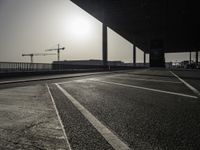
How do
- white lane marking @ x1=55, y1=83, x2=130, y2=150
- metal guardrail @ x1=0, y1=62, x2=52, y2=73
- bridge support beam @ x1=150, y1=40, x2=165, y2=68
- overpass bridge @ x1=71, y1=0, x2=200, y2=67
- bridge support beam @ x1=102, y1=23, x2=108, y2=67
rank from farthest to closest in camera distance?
1. bridge support beam @ x1=150, y1=40, x2=165, y2=68
2. bridge support beam @ x1=102, y1=23, x2=108, y2=67
3. overpass bridge @ x1=71, y1=0, x2=200, y2=67
4. metal guardrail @ x1=0, y1=62, x2=52, y2=73
5. white lane marking @ x1=55, y1=83, x2=130, y2=150

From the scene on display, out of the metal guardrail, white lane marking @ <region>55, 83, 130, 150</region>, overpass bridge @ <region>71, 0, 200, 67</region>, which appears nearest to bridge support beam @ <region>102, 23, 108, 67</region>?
overpass bridge @ <region>71, 0, 200, 67</region>

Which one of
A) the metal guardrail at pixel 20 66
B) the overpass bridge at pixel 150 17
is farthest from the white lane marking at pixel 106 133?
the overpass bridge at pixel 150 17

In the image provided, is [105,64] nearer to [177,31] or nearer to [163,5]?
[163,5]

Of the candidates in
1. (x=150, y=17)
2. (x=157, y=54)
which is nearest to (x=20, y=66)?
(x=150, y=17)

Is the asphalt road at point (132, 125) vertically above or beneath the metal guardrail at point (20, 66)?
beneath

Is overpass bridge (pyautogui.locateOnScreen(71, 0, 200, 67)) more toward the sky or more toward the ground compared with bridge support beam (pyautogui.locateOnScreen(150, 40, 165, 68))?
more toward the sky

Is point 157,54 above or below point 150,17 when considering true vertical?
below

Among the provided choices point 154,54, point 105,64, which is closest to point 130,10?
point 105,64

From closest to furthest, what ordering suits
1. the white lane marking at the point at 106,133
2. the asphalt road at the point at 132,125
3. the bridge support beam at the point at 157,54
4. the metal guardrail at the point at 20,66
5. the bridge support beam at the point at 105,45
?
the white lane marking at the point at 106,133 < the asphalt road at the point at 132,125 < the metal guardrail at the point at 20,66 < the bridge support beam at the point at 105,45 < the bridge support beam at the point at 157,54

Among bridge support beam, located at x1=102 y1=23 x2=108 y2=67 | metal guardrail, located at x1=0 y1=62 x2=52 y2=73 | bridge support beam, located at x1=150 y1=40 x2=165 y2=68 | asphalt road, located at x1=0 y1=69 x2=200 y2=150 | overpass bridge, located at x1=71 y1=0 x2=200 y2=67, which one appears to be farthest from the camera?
bridge support beam, located at x1=150 y1=40 x2=165 y2=68

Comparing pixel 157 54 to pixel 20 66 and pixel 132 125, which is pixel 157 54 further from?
pixel 132 125

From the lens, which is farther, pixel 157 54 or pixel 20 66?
pixel 157 54

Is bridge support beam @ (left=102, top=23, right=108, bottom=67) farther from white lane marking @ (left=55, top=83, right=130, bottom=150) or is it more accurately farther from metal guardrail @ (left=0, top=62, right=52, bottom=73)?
white lane marking @ (left=55, top=83, right=130, bottom=150)

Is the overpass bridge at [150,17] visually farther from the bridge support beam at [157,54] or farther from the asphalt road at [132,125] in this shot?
the asphalt road at [132,125]
